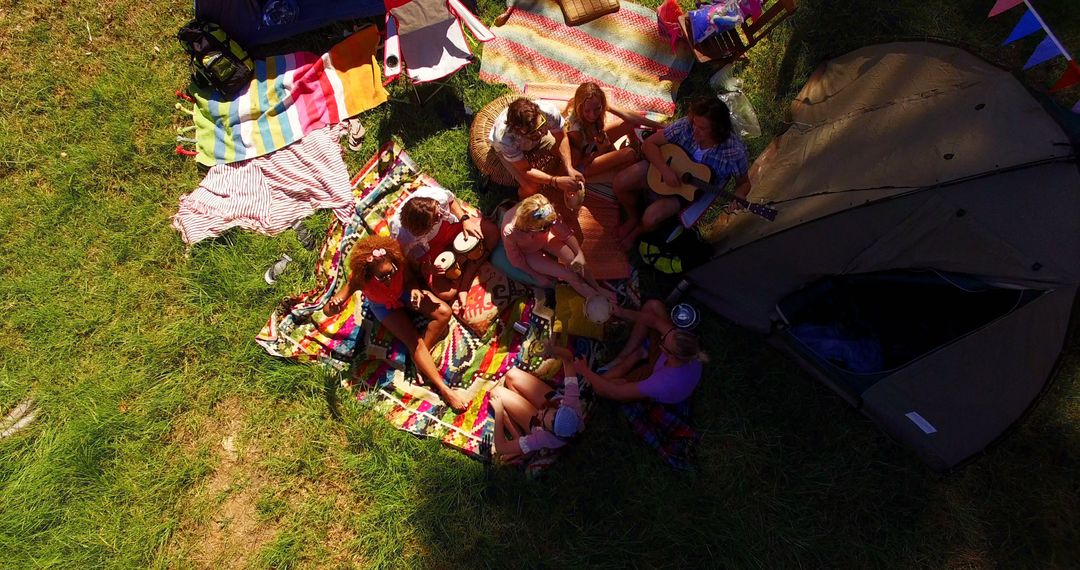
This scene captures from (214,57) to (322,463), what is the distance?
3800 millimetres

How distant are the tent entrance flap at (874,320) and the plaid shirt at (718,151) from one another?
105cm

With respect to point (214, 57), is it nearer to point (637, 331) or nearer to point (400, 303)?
point (400, 303)

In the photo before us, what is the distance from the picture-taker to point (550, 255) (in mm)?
4480

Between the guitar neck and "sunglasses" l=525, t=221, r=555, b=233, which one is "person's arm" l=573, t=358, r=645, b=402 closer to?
"sunglasses" l=525, t=221, r=555, b=233

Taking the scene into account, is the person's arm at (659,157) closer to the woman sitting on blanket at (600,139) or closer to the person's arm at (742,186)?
the woman sitting on blanket at (600,139)

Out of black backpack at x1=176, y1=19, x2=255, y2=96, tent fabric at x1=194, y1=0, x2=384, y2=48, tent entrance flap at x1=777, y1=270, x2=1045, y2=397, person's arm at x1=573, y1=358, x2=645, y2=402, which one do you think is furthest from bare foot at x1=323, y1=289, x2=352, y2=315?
tent entrance flap at x1=777, y1=270, x2=1045, y2=397

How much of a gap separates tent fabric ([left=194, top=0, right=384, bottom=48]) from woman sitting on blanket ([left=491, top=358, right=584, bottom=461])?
388 centimetres

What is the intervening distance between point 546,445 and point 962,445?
2888mm

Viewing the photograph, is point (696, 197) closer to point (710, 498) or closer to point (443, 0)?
point (710, 498)

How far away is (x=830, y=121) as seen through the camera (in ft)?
Result: 14.7

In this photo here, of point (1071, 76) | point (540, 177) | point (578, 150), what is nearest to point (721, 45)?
point (578, 150)

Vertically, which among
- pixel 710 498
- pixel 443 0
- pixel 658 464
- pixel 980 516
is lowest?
pixel 980 516

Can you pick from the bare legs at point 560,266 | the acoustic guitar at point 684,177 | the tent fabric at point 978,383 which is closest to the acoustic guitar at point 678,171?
the acoustic guitar at point 684,177

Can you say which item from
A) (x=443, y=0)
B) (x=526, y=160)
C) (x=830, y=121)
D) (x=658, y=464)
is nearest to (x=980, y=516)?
(x=658, y=464)
